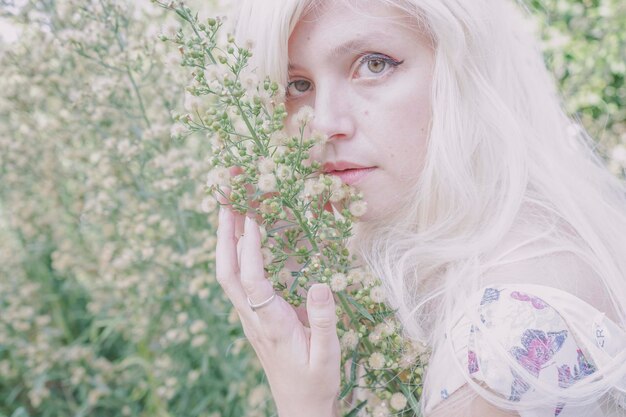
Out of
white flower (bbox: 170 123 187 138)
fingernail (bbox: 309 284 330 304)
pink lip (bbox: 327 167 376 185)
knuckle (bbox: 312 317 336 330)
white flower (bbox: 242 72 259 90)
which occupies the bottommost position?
knuckle (bbox: 312 317 336 330)

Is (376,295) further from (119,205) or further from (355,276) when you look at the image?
(119,205)

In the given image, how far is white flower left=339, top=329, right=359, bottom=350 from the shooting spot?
1.17 m

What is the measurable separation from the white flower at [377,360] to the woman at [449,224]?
7 cm

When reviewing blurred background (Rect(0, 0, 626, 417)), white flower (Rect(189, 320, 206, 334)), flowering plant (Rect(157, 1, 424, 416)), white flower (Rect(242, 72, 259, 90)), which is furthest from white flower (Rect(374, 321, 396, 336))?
white flower (Rect(189, 320, 206, 334))

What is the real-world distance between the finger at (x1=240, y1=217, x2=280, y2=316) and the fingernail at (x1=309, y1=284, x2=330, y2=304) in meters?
0.12

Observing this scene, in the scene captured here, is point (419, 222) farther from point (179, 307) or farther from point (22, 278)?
point (22, 278)

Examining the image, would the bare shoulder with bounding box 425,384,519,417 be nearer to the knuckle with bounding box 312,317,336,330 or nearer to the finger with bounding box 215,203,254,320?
the knuckle with bounding box 312,317,336,330

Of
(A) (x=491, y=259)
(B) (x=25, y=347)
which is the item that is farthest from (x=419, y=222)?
(B) (x=25, y=347)

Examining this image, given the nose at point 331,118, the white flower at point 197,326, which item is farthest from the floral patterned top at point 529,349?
the white flower at point 197,326

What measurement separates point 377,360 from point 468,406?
182mm

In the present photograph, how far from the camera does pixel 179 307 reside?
229 cm

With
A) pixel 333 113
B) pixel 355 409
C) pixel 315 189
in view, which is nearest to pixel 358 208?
pixel 315 189

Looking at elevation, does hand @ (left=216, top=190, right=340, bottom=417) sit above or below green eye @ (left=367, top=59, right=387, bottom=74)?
below

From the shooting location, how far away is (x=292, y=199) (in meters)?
1.07
